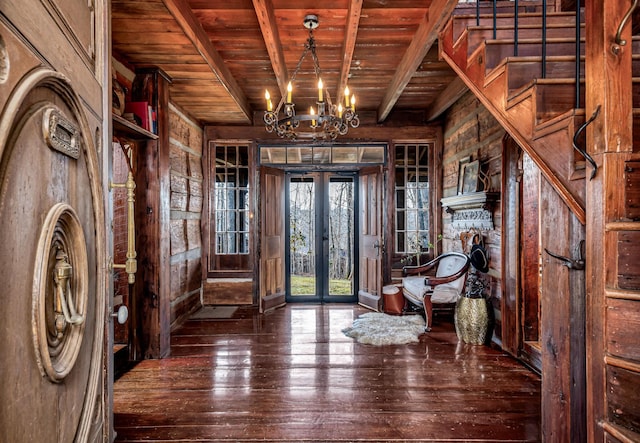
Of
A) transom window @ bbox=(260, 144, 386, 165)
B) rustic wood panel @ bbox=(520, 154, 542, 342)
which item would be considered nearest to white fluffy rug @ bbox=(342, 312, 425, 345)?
rustic wood panel @ bbox=(520, 154, 542, 342)

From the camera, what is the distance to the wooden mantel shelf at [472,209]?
3865mm

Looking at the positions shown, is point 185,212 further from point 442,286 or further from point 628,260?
point 628,260

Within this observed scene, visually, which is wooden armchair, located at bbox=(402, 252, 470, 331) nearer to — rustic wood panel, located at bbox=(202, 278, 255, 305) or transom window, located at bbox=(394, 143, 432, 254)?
transom window, located at bbox=(394, 143, 432, 254)

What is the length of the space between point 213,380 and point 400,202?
3.79m

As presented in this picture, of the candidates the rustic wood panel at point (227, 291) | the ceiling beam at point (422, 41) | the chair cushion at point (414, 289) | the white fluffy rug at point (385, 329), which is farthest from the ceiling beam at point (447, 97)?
the rustic wood panel at point (227, 291)

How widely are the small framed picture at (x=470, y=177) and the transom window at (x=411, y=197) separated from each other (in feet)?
3.57

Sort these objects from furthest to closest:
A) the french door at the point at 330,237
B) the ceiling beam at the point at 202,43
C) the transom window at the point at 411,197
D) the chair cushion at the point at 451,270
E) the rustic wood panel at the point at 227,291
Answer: the french door at the point at 330,237 < the transom window at the point at 411,197 < the rustic wood panel at the point at 227,291 < the chair cushion at the point at 451,270 < the ceiling beam at the point at 202,43

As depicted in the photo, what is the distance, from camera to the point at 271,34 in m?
2.98

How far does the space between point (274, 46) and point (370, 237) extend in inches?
124

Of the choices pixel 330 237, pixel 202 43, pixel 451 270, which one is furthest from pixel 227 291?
pixel 202 43

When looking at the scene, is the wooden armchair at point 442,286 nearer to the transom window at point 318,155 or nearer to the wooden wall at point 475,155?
the wooden wall at point 475,155

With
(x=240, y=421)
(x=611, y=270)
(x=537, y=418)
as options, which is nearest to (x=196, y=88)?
(x=240, y=421)

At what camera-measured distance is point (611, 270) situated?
1.36m

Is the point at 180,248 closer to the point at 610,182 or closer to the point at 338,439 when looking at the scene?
the point at 338,439
